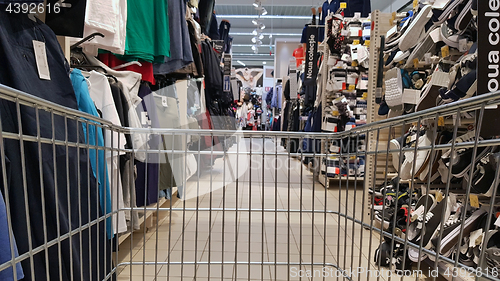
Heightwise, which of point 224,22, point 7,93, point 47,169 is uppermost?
point 224,22

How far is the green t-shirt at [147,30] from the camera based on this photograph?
7.48ft

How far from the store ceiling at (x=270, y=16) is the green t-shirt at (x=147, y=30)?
6.65 meters

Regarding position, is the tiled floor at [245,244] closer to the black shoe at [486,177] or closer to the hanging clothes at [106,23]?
the black shoe at [486,177]

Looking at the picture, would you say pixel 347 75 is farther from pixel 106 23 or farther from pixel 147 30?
pixel 106 23

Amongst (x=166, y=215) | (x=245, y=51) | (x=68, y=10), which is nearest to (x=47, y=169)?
(x=68, y=10)

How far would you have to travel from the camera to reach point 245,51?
18016 millimetres

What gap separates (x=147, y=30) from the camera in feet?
7.76

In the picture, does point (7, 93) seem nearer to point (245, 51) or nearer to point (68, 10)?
point (68, 10)

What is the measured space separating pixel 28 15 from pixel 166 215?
2.24 meters

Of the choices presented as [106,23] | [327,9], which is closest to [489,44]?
[106,23]

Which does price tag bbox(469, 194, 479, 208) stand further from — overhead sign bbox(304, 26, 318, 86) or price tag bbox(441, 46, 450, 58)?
overhead sign bbox(304, 26, 318, 86)

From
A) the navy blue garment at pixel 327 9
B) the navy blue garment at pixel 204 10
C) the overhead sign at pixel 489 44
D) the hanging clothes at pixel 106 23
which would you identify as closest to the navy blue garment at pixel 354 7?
the navy blue garment at pixel 327 9

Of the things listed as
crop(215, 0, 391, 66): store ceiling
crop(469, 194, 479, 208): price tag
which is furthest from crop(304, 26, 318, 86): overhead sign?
crop(469, 194, 479, 208): price tag

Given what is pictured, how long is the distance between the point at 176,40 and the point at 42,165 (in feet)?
6.14
